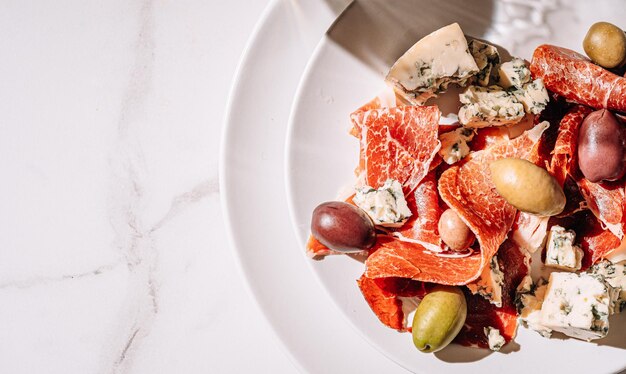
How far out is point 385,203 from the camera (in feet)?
3.44

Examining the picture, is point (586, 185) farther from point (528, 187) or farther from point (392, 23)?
point (392, 23)

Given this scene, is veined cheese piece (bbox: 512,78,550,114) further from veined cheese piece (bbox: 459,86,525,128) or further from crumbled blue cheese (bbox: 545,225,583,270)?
crumbled blue cheese (bbox: 545,225,583,270)

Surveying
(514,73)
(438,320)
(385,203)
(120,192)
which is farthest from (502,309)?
(120,192)

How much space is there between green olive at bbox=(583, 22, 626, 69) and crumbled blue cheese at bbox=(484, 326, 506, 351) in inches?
17.7

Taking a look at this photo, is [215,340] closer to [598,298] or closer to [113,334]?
[113,334]

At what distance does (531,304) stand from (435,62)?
409 mm

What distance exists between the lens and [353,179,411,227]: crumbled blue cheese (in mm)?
1044

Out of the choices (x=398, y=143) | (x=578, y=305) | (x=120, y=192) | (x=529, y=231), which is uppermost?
(x=120, y=192)

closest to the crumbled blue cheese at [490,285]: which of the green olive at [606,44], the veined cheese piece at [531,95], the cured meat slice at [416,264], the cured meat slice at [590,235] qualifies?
the cured meat slice at [416,264]

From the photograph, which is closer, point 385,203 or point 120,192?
point 385,203

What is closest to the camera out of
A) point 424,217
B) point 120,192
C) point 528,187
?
point 528,187

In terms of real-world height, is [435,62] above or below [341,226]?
above

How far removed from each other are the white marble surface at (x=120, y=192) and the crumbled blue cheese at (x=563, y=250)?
492 millimetres

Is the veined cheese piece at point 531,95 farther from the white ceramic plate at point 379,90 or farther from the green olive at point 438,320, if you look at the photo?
the green olive at point 438,320
